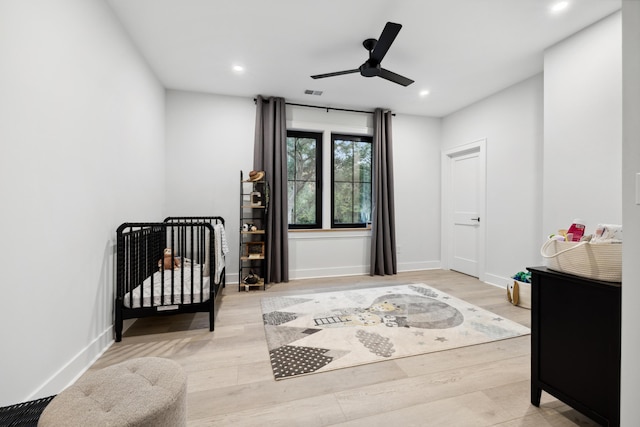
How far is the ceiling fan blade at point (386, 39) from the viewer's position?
198cm

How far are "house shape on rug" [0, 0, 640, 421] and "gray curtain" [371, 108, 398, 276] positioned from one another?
28cm

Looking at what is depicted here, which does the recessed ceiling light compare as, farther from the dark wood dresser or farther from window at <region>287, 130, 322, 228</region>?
window at <region>287, 130, 322, 228</region>

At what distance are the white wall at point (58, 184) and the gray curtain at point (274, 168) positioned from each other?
167 cm

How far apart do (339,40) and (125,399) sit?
2.91m

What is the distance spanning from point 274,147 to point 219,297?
6.80 ft

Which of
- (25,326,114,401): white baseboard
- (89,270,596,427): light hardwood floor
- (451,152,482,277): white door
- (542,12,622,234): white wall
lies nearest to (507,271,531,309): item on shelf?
(542,12,622,234): white wall

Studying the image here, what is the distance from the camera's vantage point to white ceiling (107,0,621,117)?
217 centimetres

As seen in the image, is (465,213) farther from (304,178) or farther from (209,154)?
(209,154)

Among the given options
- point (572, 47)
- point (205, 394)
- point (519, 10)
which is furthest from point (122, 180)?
point (572, 47)

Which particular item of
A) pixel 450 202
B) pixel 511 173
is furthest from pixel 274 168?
pixel 511 173

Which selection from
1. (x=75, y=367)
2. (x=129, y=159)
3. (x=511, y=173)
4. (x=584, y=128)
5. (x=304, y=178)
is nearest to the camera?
(x=75, y=367)

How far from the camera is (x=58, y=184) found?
154 centimetres

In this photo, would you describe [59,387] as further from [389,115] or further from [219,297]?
[389,115]

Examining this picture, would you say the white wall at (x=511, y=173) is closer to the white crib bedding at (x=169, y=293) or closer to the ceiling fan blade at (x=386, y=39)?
the ceiling fan blade at (x=386, y=39)
